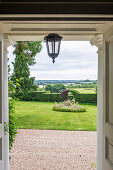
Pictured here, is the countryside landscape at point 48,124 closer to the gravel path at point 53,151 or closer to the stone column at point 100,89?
the gravel path at point 53,151

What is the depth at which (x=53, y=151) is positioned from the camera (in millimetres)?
4812

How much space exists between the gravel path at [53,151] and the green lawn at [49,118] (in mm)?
1027

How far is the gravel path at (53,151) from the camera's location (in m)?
3.84

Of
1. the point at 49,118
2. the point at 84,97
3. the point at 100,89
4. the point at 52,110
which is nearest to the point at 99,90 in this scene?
the point at 100,89

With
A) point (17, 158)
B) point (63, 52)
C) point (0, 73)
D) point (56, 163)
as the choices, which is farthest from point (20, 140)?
point (63, 52)

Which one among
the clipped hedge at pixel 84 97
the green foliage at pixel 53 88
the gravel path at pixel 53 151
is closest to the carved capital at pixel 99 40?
the gravel path at pixel 53 151

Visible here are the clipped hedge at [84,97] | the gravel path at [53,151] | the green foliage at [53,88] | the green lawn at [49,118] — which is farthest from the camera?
the green foliage at [53,88]

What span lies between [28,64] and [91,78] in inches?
217

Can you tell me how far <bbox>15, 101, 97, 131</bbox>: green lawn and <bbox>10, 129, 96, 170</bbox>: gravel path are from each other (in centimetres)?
103

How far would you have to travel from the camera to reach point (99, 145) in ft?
8.54

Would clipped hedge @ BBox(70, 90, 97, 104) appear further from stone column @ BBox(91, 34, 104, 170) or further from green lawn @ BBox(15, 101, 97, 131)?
stone column @ BBox(91, 34, 104, 170)

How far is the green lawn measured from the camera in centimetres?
791

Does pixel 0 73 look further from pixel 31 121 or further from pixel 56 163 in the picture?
pixel 31 121

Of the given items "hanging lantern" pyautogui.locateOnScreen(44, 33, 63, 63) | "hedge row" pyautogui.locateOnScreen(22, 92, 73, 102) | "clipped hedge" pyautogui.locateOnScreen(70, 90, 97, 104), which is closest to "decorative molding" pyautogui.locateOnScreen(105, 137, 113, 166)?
"hanging lantern" pyautogui.locateOnScreen(44, 33, 63, 63)
